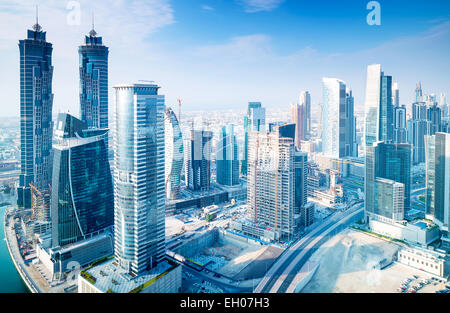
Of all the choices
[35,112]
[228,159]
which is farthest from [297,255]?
[35,112]

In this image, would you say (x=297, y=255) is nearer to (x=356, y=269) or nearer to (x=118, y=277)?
A: (x=356, y=269)

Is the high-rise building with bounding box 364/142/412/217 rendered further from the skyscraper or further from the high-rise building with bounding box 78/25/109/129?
the high-rise building with bounding box 78/25/109/129

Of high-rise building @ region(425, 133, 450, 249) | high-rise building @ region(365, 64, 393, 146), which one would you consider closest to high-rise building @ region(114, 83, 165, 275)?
high-rise building @ region(425, 133, 450, 249)

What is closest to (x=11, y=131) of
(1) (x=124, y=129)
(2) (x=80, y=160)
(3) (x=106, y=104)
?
(3) (x=106, y=104)

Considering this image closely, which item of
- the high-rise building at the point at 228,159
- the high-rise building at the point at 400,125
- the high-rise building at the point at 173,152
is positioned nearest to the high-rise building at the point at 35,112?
the high-rise building at the point at 173,152
